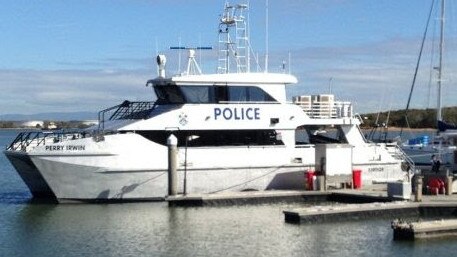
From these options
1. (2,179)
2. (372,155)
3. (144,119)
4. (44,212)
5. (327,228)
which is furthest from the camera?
(2,179)

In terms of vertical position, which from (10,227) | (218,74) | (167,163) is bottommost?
(10,227)

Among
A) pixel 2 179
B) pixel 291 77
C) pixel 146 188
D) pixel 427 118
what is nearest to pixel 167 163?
pixel 146 188

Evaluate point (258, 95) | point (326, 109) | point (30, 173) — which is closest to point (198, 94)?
point (258, 95)

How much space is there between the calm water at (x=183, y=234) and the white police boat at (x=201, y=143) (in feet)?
3.18

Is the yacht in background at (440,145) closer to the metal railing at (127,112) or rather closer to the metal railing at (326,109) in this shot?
the metal railing at (326,109)

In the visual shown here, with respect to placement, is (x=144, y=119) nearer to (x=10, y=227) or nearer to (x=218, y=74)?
(x=218, y=74)

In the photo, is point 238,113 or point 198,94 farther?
point 238,113

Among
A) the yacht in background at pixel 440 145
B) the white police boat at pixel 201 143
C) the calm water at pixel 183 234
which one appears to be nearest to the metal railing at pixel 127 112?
the white police boat at pixel 201 143

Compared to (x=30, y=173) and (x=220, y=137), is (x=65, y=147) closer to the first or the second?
(x=30, y=173)

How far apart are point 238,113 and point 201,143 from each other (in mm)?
1626

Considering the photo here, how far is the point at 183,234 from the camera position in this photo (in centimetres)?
2183

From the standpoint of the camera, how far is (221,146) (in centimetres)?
2806

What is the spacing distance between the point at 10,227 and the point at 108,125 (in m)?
6.05

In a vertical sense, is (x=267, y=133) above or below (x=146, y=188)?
above
